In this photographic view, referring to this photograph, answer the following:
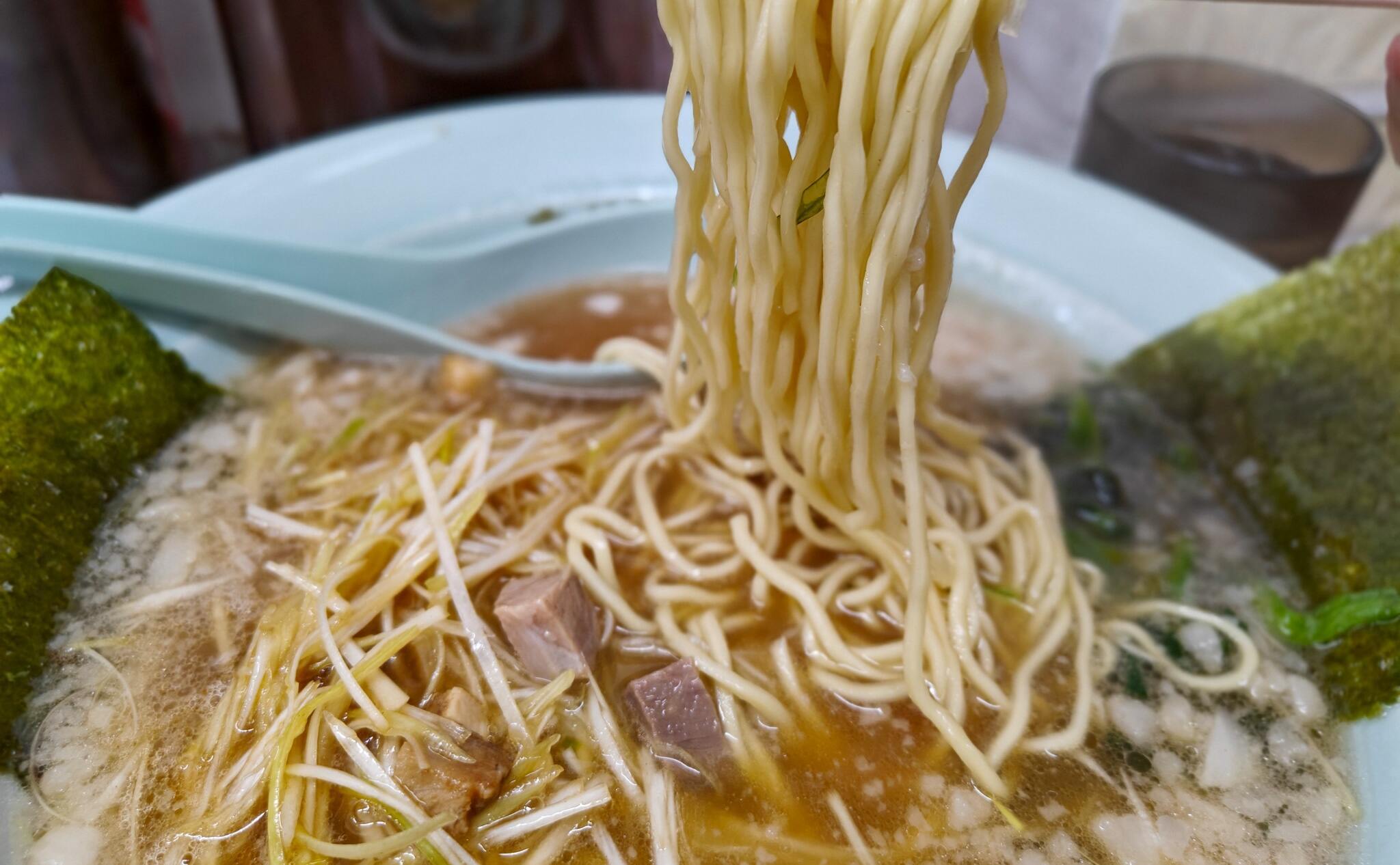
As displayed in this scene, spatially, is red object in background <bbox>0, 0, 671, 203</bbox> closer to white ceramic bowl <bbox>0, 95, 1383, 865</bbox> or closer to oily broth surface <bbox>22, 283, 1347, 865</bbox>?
white ceramic bowl <bbox>0, 95, 1383, 865</bbox>

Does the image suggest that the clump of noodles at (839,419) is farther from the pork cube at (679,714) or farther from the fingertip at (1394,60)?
the fingertip at (1394,60)

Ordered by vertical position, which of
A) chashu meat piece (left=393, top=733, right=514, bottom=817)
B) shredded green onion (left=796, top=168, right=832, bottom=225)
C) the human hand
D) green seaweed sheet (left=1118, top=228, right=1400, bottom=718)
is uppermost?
the human hand

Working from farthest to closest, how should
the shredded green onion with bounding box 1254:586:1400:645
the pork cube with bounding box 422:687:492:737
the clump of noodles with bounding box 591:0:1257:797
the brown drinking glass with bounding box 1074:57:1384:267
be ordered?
the brown drinking glass with bounding box 1074:57:1384:267 < the shredded green onion with bounding box 1254:586:1400:645 < the pork cube with bounding box 422:687:492:737 < the clump of noodles with bounding box 591:0:1257:797

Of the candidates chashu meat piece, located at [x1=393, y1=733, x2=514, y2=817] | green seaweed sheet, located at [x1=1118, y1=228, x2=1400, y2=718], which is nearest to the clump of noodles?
green seaweed sheet, located at [x1=1118, y1=228, x2=1400, y2=718]

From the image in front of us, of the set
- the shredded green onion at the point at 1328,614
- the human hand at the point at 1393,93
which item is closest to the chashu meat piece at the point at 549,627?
the shredded green onion at the point at 1328,614

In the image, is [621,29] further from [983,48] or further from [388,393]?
[983,48]

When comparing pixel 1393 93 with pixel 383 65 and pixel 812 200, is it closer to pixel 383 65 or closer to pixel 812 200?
pixel 812 200
